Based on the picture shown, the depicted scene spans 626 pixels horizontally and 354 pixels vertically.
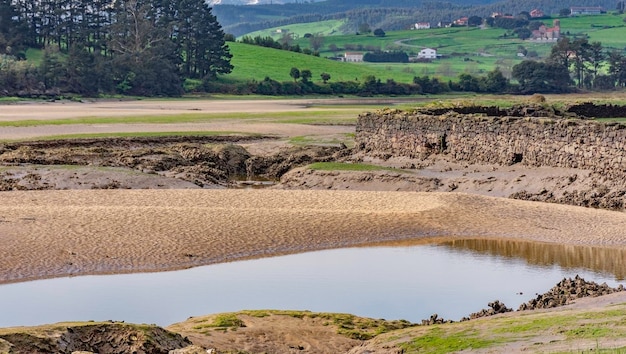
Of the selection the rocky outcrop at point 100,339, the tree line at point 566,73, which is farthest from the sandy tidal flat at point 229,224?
the tree line at point 566,73

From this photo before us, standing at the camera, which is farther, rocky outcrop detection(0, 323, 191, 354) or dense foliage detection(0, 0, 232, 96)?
dense foliage detection(0, 0, 232, 96)

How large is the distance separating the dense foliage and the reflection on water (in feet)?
191

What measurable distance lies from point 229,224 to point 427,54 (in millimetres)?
143268

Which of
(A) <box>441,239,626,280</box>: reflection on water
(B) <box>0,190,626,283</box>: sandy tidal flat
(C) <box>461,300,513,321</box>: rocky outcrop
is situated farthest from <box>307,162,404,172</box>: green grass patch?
(C) <box>461,300,513,321</box>: rocky outcrop

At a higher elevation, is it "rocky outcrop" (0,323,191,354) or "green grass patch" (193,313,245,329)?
"rocky outcrop" (0,323,191,354)

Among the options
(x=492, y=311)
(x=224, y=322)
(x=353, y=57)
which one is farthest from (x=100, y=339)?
(x=353, y=57)

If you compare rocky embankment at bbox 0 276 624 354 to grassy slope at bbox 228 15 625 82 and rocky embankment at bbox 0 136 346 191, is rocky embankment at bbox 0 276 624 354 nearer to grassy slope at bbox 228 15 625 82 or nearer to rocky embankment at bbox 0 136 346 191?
rocky embankment at bbox 0 136 346 191

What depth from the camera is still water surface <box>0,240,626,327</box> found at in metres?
15.4

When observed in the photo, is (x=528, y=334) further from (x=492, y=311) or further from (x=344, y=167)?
(x=344, y=167)

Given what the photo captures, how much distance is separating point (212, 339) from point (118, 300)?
3269 millimetres

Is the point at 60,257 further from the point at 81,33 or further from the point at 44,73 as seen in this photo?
the point at 81,33

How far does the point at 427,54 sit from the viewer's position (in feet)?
533

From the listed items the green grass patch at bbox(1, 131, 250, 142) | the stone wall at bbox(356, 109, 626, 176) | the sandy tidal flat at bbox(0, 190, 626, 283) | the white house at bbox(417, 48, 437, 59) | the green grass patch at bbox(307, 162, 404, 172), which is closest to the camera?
the sandy tidal flat at bbox(0, 190, 626, 283)

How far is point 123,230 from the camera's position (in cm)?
2014
